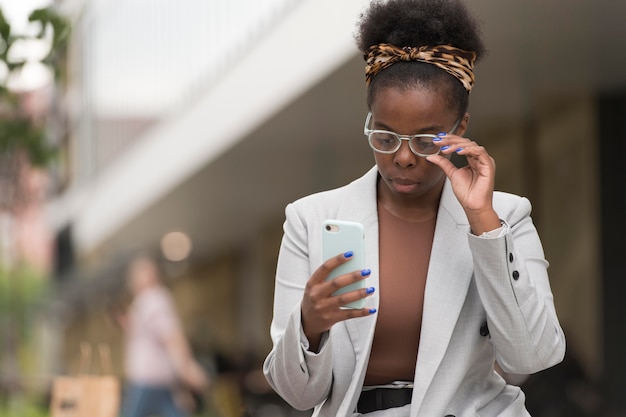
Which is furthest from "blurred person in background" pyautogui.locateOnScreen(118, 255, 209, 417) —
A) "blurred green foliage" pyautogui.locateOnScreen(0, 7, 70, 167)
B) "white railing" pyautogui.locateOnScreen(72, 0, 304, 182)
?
"white railing" pyautogui.locateOnScreen(72, 0, 304, 182)

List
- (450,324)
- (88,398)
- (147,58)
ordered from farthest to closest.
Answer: (147,58) < (88,398) < (450,324)

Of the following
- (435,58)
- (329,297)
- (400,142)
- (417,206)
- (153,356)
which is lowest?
(153,356)

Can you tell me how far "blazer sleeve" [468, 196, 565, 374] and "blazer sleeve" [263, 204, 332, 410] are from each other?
395mm

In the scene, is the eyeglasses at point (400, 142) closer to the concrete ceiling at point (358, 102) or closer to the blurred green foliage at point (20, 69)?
the concrete ceiling at point (358, 102)

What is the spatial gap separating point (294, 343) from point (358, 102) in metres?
8.79

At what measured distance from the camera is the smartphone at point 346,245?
9.37 ft

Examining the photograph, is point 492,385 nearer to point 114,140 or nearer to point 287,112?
point 287,112

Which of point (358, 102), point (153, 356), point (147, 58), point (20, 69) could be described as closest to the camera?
point (20, 69)

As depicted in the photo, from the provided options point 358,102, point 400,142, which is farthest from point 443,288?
point 358,102

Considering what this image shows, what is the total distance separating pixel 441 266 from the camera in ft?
10.2

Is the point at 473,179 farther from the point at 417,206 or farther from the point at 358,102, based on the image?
the point at 358,102

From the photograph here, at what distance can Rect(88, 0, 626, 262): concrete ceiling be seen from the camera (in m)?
9.16

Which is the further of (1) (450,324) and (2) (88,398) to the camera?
(2) (88,398)

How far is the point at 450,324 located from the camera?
3047 mm
